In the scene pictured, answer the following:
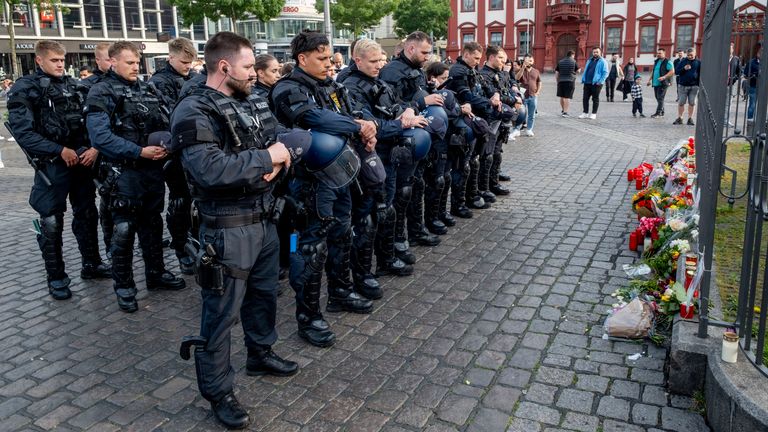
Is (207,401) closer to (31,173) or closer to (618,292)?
(618,292)

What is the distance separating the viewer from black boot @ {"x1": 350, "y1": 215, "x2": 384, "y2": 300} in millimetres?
5492

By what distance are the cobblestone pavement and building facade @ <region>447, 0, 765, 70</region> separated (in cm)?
4935

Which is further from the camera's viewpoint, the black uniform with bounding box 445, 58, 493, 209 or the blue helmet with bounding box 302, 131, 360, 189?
the black uniform with bounding box 445, 58, 493, 209

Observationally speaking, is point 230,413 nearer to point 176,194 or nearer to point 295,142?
point 295,142

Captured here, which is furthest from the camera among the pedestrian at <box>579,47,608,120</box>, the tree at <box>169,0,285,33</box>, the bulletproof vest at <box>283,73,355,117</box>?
the tree at <box>169,0,285,33</box>

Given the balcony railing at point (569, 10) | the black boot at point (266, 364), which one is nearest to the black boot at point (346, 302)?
the black boot at point (266, 364)

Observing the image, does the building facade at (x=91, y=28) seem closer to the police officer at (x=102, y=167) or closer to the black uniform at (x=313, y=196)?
the police officer at (x=102, y=167)

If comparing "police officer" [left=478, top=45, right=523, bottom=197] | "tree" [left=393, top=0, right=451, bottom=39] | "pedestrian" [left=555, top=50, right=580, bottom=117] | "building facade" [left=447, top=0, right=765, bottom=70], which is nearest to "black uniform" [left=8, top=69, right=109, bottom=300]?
"police officer" [left=478, top=45, right=523, bottom=197]

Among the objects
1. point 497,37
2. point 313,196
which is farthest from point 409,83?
point 497,37

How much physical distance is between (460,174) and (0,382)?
18.0 feet

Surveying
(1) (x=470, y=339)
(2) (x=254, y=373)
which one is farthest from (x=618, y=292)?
(2) (x=254, y=373)

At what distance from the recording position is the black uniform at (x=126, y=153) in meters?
5.36

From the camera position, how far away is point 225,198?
3576 mm

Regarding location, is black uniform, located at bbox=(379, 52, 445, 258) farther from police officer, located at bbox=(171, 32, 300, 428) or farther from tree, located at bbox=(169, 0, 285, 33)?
tree, located at bbox=(169, 0, 285, 33)
